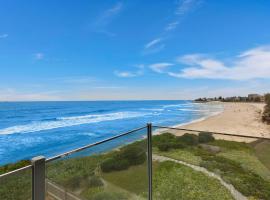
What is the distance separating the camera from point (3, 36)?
1702 centimetres

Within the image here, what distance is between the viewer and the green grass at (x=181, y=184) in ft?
8.68

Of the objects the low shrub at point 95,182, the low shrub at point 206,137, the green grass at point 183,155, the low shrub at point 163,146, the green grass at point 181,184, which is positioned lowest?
the green grass at point 181,184

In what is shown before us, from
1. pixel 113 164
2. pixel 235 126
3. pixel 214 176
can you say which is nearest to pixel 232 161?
pixel 214 176

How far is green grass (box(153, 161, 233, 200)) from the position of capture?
264 cm

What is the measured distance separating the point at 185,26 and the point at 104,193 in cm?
1195

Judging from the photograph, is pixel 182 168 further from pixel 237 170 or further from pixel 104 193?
pixel 104 193

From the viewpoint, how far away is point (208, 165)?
2.59 metres

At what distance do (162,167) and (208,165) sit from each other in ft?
1.93

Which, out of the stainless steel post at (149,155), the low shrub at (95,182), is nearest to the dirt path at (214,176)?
the stainless steel post at (149,155)

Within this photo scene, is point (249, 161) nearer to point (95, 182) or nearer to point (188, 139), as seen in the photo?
point (188, 139)

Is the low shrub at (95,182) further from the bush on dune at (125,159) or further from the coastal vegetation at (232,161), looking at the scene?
the coastal vegetation at (232,161)

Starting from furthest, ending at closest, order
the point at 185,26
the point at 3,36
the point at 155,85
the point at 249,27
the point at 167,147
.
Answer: the point at 155,85
the point at 3,36
the point at 185,26
the point at 249,27
the point at 167,147

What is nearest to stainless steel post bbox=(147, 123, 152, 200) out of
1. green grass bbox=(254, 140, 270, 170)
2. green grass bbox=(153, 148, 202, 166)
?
green grass bbox=(153, 148, 202, 166)

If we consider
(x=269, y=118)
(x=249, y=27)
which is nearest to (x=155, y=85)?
(x=269, y=118)
